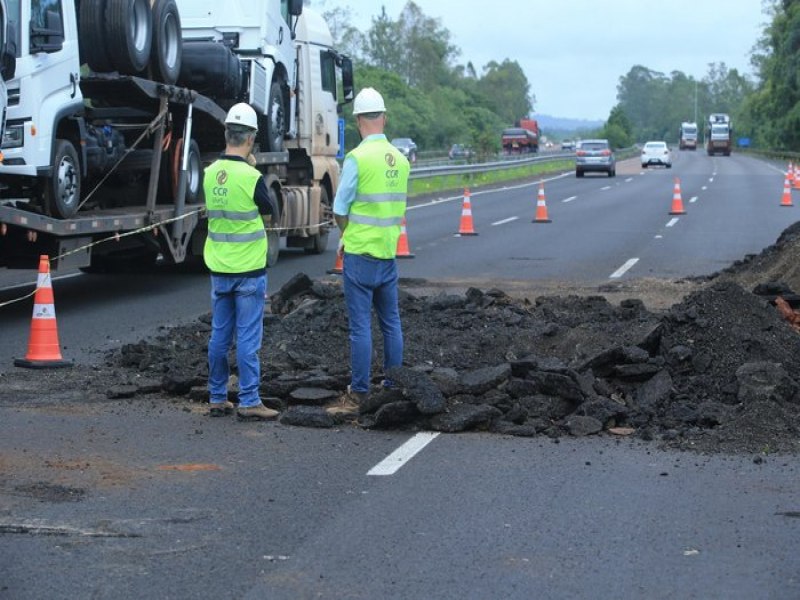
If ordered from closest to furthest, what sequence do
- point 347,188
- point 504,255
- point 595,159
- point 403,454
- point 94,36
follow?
1. point 403,454
2. point 347,188
3. point 94,36
4. point 504,255
5. point 595,159

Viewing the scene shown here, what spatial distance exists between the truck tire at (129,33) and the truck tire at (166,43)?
14 cm

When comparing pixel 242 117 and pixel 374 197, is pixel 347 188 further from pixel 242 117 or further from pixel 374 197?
pixel 242 117

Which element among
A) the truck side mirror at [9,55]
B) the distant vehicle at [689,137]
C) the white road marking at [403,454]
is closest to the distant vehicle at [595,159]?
the truck side mirror at [9,55]

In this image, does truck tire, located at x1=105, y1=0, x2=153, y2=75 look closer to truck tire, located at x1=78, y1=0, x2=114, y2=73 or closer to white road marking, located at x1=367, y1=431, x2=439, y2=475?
truck tire, located at x1=78, y1=0, x2=114, y2=73

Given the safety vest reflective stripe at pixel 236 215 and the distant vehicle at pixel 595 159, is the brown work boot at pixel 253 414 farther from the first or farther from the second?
the distant vehicle at pixel 595 159

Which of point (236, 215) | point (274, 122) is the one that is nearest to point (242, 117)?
point (236, 215)

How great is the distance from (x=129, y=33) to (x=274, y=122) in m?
5.47

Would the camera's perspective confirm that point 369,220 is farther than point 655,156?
No

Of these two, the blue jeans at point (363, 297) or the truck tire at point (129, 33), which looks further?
the truck tire at point (129, 33)

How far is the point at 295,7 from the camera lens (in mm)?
20078

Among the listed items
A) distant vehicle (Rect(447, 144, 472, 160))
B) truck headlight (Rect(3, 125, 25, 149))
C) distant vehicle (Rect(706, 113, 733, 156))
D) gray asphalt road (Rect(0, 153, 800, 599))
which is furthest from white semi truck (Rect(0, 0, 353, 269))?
distant vehicle (Rect(706, 113, 733, 156))

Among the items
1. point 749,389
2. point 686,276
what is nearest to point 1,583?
point 749,389

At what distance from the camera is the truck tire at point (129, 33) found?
1406 centimetres

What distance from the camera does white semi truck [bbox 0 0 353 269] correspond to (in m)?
12.9
